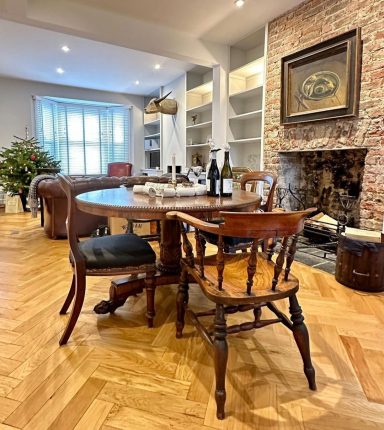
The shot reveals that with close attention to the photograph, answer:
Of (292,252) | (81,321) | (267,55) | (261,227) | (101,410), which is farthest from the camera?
(267,55)

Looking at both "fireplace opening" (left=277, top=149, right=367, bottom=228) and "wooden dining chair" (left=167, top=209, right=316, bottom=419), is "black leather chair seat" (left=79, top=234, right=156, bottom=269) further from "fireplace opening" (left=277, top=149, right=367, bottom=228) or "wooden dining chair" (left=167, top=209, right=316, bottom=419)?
"fireplace opening" (left=277, top=149, right=367, bottom=228)

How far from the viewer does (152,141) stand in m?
7.33

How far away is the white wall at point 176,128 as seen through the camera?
18.9 ft

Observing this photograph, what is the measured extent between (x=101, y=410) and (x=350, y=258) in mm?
2029

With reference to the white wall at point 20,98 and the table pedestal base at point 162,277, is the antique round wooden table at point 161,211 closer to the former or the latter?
the table pedestal base at point 162,277

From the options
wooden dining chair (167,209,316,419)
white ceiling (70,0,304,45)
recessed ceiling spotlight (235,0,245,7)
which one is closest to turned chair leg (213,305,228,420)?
wooden dining chair (167,209,316,419)

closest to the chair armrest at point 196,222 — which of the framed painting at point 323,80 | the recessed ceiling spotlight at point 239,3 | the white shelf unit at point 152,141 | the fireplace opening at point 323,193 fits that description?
the fireplace opening at point 323,193

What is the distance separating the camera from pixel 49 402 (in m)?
1.22

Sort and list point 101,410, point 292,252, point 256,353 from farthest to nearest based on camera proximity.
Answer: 1. point 256,353
2. point 292,252
3. point 101,410

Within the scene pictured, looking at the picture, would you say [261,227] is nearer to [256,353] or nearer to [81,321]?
[256,353]

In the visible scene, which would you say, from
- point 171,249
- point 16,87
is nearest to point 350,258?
point 171,249

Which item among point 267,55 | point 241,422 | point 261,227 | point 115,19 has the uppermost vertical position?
point 115,19

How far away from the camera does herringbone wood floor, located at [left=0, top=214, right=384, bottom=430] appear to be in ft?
3.81

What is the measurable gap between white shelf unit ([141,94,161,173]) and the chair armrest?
582 centimetres
